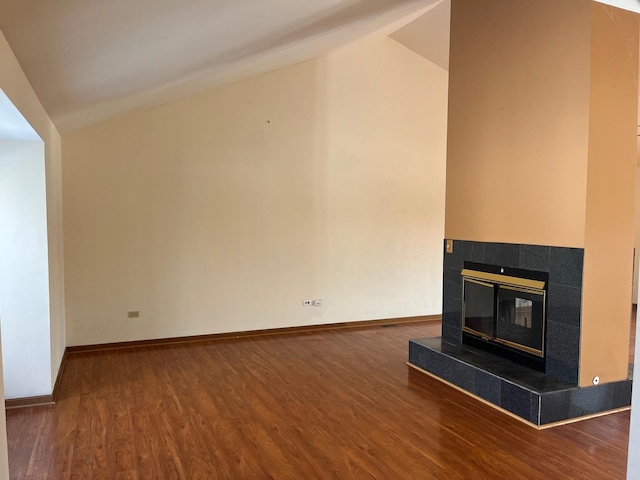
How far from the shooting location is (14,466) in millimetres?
2592

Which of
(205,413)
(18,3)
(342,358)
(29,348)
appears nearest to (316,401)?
(205,413)

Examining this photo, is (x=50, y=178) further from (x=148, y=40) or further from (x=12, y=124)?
(x=148, y=40)

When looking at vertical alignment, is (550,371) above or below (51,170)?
below

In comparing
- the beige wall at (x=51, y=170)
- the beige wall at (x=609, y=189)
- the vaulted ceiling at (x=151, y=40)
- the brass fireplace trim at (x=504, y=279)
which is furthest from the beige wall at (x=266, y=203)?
the beige wall at (x=609, y=189)

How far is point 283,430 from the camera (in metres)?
3.03

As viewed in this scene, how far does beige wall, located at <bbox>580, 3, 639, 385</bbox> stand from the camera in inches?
125

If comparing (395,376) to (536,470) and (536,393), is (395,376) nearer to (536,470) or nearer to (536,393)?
(536,393)

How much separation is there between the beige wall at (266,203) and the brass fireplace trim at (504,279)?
2098 mm

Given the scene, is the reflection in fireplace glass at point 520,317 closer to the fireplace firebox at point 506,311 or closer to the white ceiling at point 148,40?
the fireplace firebox at point 506,311

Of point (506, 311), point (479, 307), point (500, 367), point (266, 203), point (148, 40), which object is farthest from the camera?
point (266, 203)

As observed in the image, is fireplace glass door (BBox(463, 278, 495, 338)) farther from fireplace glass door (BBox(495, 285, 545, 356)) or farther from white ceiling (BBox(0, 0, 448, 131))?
white ceiling (BBox(0, 0, 448, 131))

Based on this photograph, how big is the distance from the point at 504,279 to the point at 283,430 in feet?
6.89

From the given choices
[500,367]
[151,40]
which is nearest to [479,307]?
[500,367]

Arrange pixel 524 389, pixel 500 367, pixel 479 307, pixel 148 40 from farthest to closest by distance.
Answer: pixel 479 307 → pixel 500 367 → pixel 524 389 → pixel 148 40
